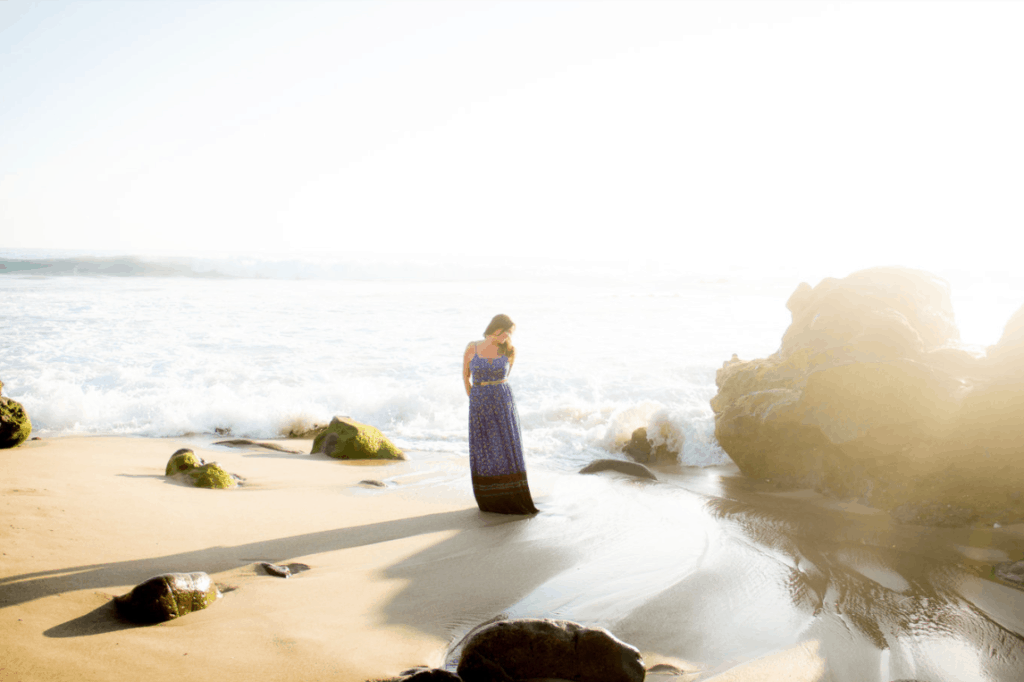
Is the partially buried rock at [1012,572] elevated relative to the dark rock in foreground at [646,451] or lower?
elevated

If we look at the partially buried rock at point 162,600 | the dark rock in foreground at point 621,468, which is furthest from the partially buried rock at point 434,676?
the dark rock in foreground at point 621,468

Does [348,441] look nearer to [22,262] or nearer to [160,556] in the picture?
[160,556]

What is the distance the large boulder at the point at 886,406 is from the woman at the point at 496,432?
9.61 ft

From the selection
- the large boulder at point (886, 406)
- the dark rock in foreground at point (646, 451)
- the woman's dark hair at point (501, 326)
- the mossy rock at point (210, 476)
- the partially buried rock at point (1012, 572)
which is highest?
the woman's dark hair at point (501, 326)

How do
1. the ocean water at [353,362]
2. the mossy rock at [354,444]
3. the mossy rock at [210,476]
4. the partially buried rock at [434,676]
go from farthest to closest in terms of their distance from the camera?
the ocean water at [353,362] → the mossy rock at [354,444] → the mossy rock at [210,476] → the partially buried rock at [434,676]

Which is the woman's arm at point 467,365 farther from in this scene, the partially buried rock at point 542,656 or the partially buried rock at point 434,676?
the partially buried rock at point 434,676

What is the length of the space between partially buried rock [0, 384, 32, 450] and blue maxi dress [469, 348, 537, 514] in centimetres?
619

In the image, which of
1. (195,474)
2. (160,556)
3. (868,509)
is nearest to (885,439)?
(868,509)

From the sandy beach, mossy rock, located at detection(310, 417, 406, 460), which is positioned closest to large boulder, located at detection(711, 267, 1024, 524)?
the sandy beach

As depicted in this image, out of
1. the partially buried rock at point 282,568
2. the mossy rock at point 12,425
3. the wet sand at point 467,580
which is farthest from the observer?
the mossy rock at point 12,425

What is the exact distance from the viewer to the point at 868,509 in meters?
5.97

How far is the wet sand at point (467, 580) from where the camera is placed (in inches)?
124

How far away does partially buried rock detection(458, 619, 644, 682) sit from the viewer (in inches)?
114

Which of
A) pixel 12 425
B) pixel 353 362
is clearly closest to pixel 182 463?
pixel 12 425
